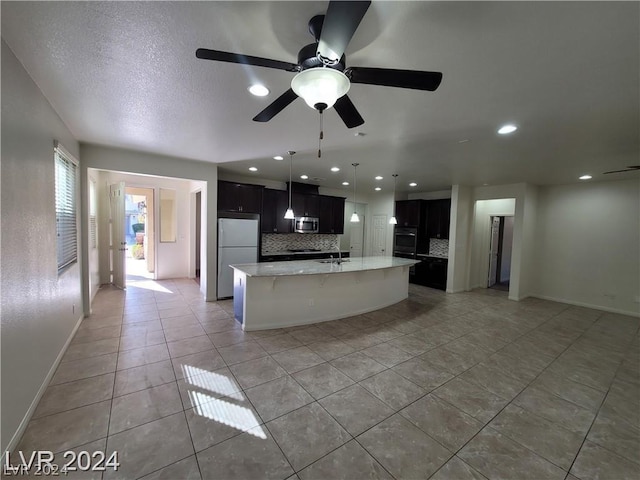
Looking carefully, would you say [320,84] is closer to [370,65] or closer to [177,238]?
[370,65]

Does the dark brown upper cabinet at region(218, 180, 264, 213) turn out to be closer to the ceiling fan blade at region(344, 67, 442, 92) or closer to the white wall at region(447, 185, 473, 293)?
the ceiling fan blade at region(344, 67, 442, 92)

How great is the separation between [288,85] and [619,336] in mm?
5796

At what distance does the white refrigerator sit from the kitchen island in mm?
1019

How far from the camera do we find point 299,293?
12.8ft

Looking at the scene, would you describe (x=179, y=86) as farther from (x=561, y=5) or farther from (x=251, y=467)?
(x=251, y=467)

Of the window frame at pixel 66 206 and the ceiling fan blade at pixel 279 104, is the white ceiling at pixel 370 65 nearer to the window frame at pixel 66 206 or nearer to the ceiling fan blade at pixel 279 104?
the ceiling fan blade at pixel 279 104

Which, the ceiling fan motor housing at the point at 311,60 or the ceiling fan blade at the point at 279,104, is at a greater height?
the ceiling fan motor housing at the point at 311,60

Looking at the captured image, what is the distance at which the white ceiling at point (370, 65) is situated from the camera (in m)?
1.35

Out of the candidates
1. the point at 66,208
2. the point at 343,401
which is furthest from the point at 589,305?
the point at 66,208

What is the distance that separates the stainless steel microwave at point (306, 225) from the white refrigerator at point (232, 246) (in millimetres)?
1231

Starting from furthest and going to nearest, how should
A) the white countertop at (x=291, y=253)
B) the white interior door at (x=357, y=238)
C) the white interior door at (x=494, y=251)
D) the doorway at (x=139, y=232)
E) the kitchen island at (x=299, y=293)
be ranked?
the white interior door at (x=357, y=238), the white interior door at (x=494, y=251), the doorway at (x=139, y=232), the white countertop at (x=291, y=253), the kitchen island at (x=299, y=293)

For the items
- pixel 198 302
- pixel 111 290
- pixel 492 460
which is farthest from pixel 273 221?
pixel 492 460

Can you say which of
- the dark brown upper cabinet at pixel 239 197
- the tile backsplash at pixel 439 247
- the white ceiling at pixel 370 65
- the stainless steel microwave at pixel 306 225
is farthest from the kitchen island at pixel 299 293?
the tile backsplash at pixel 439 247

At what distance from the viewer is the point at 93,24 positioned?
1443 millimetres
